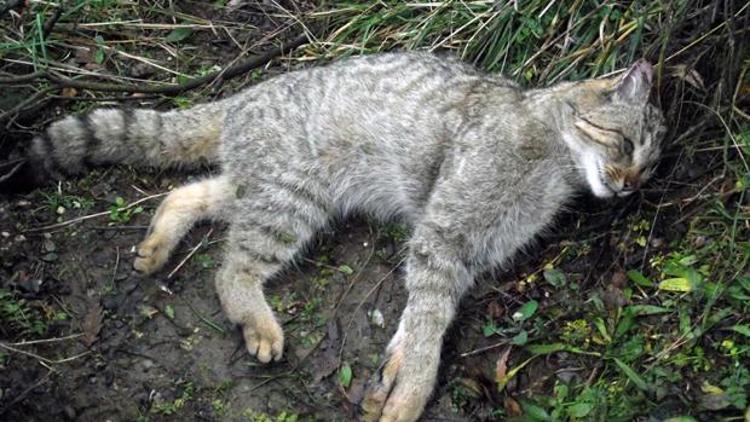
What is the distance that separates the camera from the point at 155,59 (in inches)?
240

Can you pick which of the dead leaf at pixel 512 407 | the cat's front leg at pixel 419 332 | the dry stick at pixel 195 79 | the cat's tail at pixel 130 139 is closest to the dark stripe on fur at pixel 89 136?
the cat's tail at pixel 130 139

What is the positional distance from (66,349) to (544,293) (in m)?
2.68

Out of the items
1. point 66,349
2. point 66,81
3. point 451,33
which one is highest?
point 451,33

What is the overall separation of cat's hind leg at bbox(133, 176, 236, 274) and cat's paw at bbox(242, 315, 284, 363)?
0.71 meters

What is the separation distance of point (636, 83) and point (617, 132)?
28 cm

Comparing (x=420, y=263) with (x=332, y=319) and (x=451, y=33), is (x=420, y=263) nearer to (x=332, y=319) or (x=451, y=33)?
(x=332, y=319)

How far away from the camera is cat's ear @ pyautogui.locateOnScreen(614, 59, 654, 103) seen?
14.6ft

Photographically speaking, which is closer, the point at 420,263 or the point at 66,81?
the point at 420,263

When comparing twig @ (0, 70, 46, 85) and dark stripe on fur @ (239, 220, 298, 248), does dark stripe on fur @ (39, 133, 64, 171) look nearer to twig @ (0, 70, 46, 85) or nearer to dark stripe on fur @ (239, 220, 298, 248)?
twig @ (0, 70, 46, 85)

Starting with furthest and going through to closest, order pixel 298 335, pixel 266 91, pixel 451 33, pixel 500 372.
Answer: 1. pixel 451 33
2. pixel 266 91
3. pixel 298 335
4. pixel 500 372

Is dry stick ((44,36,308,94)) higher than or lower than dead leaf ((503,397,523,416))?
higher

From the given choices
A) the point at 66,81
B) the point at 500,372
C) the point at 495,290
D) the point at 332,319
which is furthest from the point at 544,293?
the point at 66,81

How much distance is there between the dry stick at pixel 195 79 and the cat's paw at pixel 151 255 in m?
1.18

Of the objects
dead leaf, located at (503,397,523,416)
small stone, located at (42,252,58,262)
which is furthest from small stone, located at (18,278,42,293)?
dead leaf, located at (503,397,523,416)
